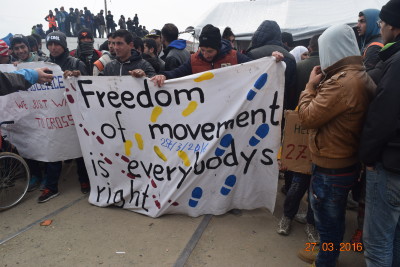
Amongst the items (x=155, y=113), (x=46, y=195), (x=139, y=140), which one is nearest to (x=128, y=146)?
(x=139, y=140)

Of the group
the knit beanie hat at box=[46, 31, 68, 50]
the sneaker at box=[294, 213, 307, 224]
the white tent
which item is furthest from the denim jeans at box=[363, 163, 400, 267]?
the white tent

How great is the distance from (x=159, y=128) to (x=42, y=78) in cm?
147

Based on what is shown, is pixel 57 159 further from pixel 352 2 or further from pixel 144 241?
pixel 352 2

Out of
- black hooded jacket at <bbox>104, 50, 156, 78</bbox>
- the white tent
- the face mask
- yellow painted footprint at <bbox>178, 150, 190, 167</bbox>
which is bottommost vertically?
yellow painted footprint at <bbox>178, 150, 190, 167</bbox>

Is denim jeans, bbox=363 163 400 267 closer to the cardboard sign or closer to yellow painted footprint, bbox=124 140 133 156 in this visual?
the cardboard sign

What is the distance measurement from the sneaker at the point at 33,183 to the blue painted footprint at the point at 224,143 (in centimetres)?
286

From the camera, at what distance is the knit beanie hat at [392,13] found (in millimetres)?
1641

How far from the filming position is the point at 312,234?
8.71ft

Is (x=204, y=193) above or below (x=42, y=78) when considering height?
below

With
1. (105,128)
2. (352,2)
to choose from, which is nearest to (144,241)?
(105,128)

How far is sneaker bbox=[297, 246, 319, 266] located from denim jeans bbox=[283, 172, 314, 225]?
12.9 inches

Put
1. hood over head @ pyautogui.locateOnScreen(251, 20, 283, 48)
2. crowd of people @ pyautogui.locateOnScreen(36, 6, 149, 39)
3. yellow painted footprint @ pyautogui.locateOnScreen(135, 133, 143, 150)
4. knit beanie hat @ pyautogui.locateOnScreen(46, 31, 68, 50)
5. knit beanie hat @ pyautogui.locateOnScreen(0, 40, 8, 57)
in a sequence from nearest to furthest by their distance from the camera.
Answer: yellow painted footprint @ pyautogui.locateOnScreen(135, 133, 143, 150) < hood over head @ pyautogui.locateOnScreen(251, 20, 283, 48) < knit beanie hat @ pyautogui.locateOnScreen(46, 31, 68, 50) < knit beanie hat @ pyautogui.locateOnScreen(0, 40, 8, 57) < crowd of people @ pyautogui.locateOnScreen(36, 6, 149, 39)

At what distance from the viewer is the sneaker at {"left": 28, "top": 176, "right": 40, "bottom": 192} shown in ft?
13.1

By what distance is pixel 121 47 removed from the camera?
3.34 metres
